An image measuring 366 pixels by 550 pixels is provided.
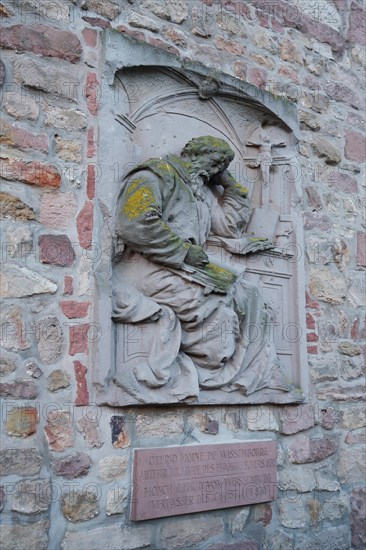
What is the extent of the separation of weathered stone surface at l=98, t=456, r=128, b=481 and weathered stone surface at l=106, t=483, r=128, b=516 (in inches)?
A: 1.8

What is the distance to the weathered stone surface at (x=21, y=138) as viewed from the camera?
113 inches

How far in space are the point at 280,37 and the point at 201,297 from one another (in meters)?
2.06

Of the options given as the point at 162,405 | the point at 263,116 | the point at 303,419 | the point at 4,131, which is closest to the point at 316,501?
the point at 303,419

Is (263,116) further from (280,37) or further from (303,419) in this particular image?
(303,419)

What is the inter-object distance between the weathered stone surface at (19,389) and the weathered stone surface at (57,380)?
2.9 inches

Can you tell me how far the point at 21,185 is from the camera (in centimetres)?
287

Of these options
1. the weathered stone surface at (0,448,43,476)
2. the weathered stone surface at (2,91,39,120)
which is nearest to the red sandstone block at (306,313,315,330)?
the weathered stone surface at (0,448,43,476)

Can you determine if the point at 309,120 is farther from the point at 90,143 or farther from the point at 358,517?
the point at 358,517

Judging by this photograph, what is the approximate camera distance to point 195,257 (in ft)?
10.7

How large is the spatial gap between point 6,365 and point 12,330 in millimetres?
154

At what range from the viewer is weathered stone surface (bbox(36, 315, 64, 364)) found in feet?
9.16

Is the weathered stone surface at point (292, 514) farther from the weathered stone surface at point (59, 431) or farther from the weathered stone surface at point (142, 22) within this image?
the weathered stone surface at point (142, 22)

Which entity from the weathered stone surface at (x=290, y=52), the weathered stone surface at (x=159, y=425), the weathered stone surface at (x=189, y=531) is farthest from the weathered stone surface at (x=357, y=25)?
the weathered stone surface at (x=189, y=531)

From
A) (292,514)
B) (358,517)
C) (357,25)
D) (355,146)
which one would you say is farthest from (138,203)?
(357,25)
